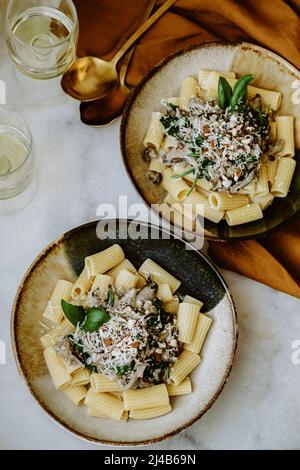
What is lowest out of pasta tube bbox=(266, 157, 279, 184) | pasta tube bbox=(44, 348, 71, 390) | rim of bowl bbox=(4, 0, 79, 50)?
pasta tube bbox=(44, 348, 71, 390)

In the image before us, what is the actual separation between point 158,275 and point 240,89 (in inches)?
22.5

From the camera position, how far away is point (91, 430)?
1877mm

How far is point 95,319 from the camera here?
5.98 feet

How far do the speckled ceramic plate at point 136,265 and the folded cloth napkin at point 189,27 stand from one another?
0.87 ft

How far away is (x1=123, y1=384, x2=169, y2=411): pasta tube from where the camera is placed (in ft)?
6.13

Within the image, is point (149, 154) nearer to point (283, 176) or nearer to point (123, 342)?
point (283, 176)

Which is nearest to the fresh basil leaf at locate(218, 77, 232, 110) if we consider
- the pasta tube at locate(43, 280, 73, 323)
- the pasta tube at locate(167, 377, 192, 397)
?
the pasta tube at locate(43, 280, 73, 323)

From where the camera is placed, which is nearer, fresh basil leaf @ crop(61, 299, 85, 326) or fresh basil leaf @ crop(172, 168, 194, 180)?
fresh basil leaf @ crop(61, 299, 85, 326)

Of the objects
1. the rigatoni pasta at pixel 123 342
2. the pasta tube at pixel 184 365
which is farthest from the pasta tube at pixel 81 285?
the pasta tube at pixel 184 365

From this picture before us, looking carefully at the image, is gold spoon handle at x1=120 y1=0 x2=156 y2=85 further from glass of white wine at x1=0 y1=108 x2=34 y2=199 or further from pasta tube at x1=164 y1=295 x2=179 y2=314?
pasta tube at x1=164 y1=295 x2=179 y2=314

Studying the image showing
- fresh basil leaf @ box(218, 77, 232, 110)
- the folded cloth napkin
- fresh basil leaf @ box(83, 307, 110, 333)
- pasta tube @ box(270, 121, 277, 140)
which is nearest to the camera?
fresh basil leaf @ box(83, 307, 110, 333)

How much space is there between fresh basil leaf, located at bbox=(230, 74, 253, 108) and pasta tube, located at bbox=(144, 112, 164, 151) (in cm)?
22

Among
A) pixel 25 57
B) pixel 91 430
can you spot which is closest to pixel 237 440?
pixel 91 430

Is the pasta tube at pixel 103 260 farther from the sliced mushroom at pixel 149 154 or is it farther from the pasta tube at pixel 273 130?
the pasta tube at pixel 273 130
